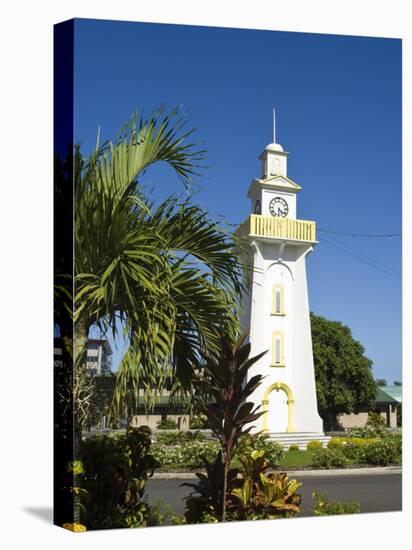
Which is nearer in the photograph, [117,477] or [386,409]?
[117,477]

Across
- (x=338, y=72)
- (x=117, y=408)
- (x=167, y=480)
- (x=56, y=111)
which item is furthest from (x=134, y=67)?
(x=167, y=480)

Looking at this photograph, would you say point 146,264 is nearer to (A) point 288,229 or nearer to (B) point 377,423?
(A) point 288,229

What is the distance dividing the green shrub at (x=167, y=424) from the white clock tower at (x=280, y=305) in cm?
101

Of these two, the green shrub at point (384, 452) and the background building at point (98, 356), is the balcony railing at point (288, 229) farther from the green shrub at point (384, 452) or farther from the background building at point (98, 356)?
the green shrub at point (384, 452)

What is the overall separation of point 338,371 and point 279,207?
196 cm

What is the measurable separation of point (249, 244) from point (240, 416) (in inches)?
71.4

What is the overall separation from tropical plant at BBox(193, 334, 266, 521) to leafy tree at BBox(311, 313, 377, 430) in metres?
1.08

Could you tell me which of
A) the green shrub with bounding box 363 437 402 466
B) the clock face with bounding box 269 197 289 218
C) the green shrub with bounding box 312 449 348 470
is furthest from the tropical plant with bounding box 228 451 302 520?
the clock face with bounding box 269 197 289 218

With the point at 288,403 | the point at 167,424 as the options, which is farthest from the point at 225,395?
the point at 288,403

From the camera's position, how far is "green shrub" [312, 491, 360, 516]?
1141cm

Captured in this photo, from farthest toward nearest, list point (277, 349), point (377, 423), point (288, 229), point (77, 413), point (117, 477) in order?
point (377, 423)
point (288, 229)
point (277, 349)
point (117, 477)
point (77, 413)

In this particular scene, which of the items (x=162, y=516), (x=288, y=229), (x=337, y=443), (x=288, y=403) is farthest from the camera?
(x=337, y=443)

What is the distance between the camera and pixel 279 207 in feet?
37.8

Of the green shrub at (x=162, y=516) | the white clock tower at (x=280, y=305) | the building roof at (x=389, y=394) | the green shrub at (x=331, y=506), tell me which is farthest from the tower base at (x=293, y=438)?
the green shrub at (x=162, y=516)
